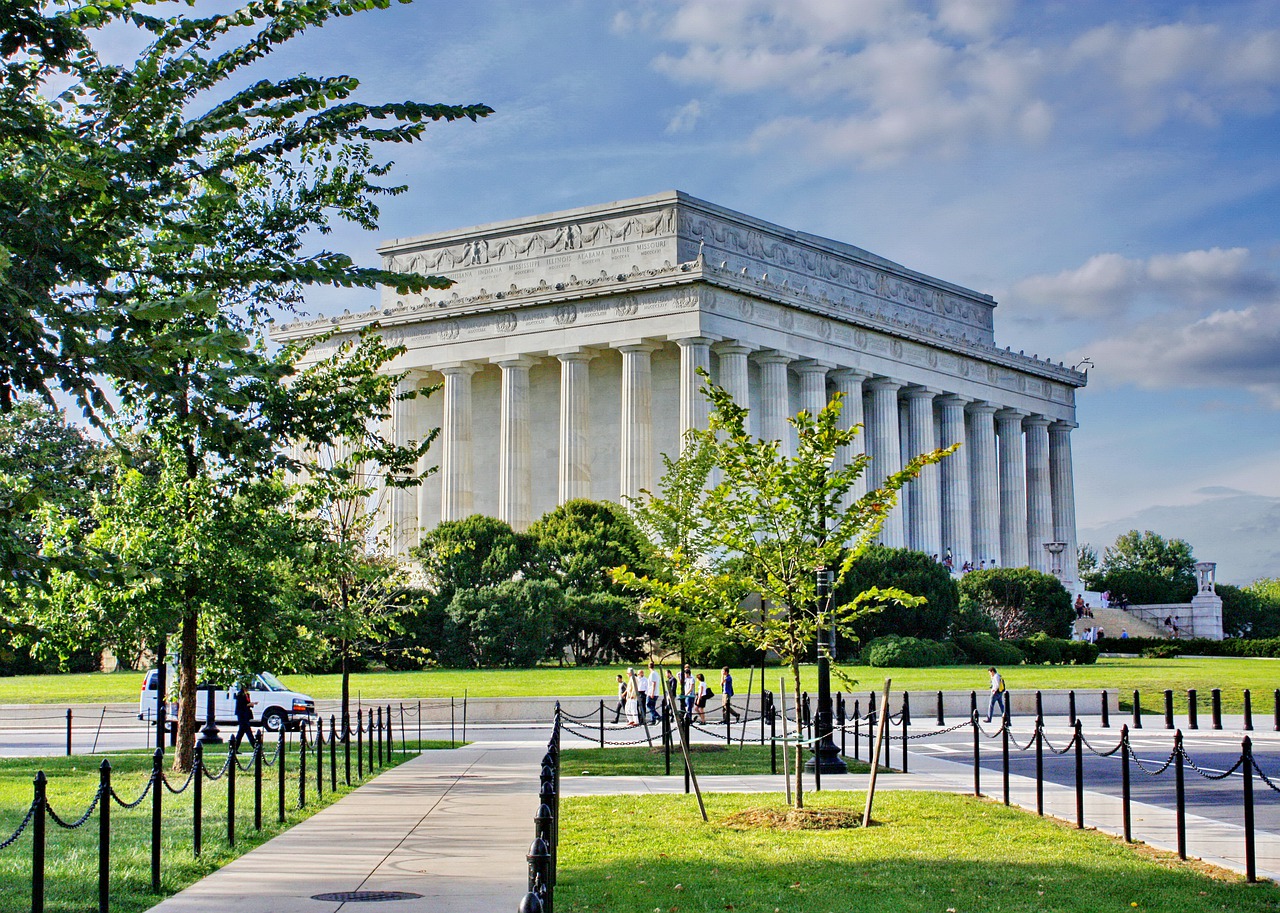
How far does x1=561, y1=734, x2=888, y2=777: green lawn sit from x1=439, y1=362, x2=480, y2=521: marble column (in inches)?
2190

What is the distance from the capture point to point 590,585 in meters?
65.4

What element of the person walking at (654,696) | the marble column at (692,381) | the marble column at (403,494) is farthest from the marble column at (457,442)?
the person walking at (654,696)

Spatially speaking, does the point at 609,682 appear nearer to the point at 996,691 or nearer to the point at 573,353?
the point at 996,691

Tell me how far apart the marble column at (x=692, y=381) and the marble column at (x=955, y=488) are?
26714mm

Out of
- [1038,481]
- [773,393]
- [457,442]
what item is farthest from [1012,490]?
[457,442]

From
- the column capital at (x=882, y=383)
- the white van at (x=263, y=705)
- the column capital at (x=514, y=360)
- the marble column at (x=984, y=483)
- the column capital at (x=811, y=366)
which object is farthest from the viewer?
the marble column at (x=984, y=483)

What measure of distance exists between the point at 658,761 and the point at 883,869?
14.1 meters

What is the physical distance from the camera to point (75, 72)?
1092cm

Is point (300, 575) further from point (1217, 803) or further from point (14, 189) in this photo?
point (14, 189)

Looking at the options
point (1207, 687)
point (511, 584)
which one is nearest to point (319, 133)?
point (1207, 687)

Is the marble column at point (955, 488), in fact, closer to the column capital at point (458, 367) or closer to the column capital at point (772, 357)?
the column capital at point (772, 357)

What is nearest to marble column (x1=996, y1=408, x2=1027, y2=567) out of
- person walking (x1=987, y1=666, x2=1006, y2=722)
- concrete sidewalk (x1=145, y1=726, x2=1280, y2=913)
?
person walking (x1=987, y1=666, x2=1006, y2=722)

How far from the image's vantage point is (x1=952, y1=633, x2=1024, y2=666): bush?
6475 cm

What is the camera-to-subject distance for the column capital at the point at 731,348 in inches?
3221
